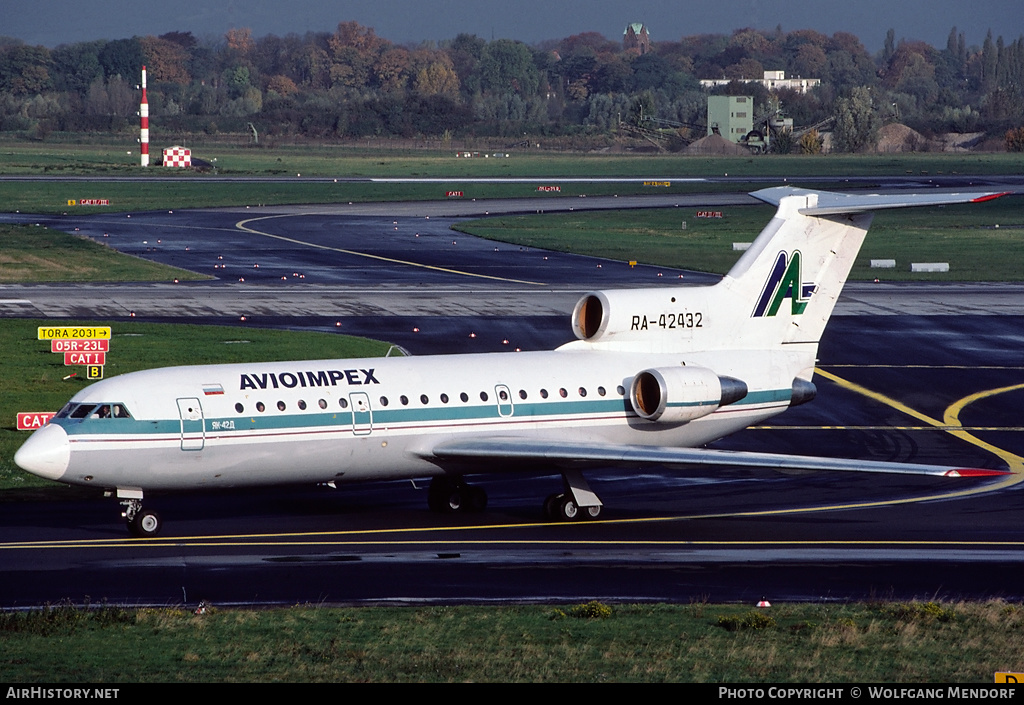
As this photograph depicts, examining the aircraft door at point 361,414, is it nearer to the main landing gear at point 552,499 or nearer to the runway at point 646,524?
the runway at point 646,524

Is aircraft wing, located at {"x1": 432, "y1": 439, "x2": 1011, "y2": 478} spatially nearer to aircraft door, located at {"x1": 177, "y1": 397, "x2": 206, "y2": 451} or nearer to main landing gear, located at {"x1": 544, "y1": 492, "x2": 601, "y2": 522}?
main landing gear, located at {"x1": 544, "y1": 492, "x2": 601, "y2": 522}

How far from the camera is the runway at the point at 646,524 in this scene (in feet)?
82.6

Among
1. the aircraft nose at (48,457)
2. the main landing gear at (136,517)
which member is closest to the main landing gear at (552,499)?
the main landing gear at (136,517)

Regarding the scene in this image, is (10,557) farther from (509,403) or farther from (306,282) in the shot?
(306,282)

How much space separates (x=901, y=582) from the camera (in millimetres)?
25609

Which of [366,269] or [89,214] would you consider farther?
[89,214]

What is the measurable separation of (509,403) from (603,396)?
2.18 metres

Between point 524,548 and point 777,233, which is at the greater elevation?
point 777,233

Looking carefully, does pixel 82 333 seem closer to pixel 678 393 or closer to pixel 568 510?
pixel 568 510

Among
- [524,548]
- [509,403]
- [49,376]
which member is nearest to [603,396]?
[509,403]

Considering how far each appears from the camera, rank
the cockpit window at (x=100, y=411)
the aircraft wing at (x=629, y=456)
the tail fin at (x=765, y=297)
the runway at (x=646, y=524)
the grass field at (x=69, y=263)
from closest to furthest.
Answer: the runway at (x=646, y=524) < the cockpit window at (x=100, y=411) < the aircraft wing at (x=629, y=456) < the tail fin at (x=765, y=297) < the grass field at (x=69, y=263)

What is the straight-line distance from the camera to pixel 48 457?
27.1 meters

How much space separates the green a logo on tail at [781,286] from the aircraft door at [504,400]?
6.42 metres

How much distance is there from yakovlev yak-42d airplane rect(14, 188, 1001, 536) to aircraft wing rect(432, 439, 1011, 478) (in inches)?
1.8
